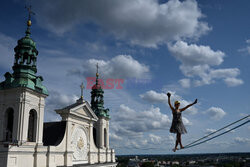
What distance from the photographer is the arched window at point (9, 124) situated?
21844 millimetres

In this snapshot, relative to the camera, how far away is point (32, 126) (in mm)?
23234

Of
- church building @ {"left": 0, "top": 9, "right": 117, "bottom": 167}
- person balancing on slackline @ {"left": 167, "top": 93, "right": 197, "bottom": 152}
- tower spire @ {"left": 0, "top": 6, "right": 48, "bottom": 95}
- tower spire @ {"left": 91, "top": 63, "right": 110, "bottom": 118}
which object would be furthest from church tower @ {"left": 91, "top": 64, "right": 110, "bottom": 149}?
person balancing on slackline @ {"left": 167, "top": 93, "right": 197, "bottom": 152}

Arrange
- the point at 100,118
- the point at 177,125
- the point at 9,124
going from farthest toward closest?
1. the point at 100,118
2. the point at 9,124
3. the point at 177,125

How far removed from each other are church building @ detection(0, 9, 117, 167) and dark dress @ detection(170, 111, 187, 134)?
16.3 m

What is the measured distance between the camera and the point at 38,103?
77.5 feet

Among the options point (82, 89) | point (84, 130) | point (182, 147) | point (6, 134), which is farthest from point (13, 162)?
point (182, 147)

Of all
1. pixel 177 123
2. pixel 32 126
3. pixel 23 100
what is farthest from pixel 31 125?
pixel 177 123

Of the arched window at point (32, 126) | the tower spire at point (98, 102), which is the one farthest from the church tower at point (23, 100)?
the tower spire at point (98, 102)

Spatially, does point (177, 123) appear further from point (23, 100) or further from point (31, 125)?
point (31, 125)

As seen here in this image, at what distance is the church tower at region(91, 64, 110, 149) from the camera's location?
3784 cm

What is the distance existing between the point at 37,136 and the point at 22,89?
14.2ft

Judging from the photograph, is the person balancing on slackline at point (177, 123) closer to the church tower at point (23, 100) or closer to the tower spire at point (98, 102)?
the church tower at point (23, 100)

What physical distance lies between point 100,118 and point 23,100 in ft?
57.4

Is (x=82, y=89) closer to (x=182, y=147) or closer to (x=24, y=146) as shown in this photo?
(x=24, y=146)
